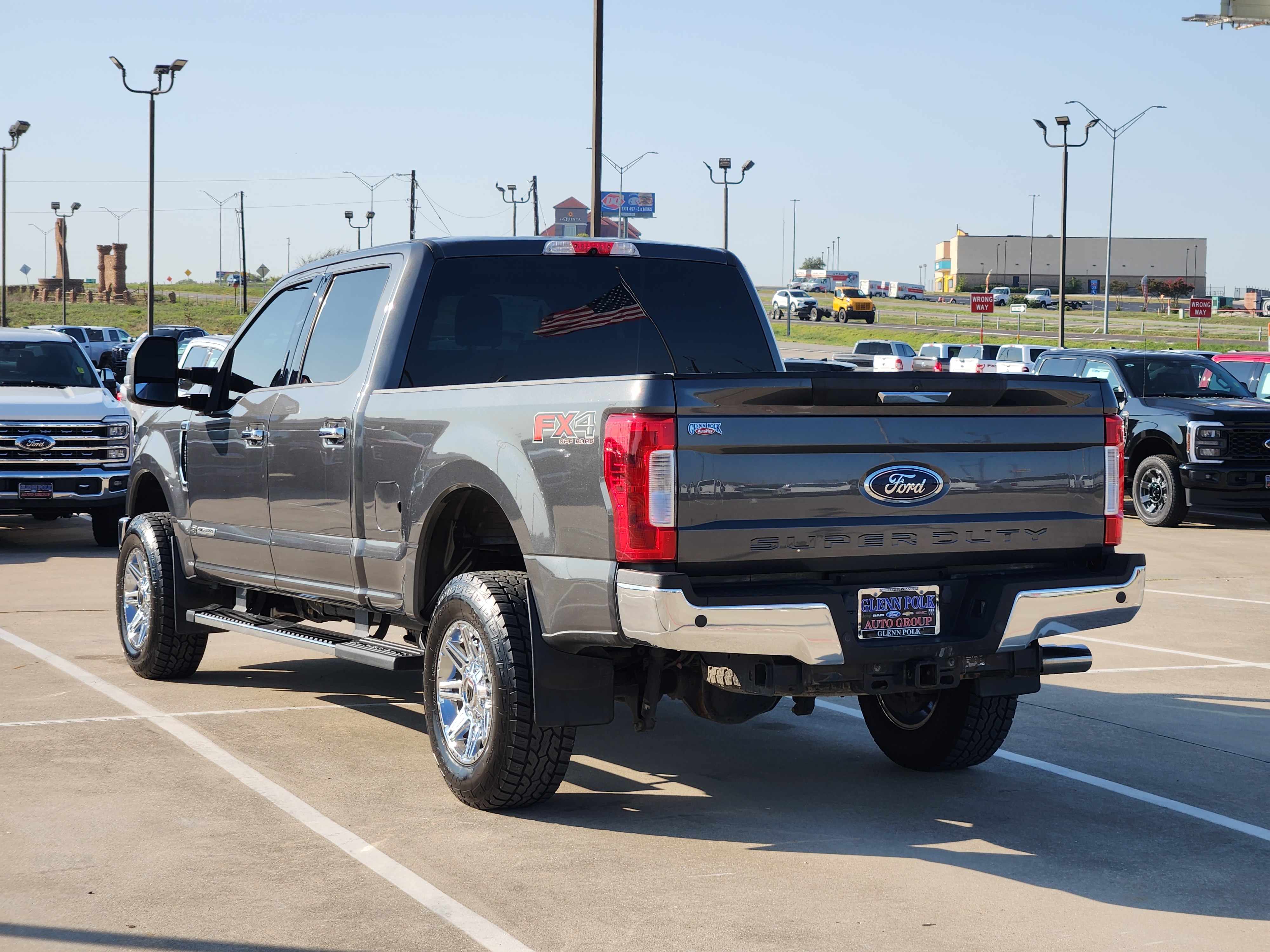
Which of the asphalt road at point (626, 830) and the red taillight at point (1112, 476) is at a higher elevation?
the red taillight at point (1112, 476)

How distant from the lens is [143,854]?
5.26 meters

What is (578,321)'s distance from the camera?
7.14m

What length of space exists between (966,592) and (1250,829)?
1491 mm

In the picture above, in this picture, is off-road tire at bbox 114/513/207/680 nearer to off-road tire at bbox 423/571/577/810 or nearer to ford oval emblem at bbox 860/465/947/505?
off-road tire at bbox 423/571/577/810

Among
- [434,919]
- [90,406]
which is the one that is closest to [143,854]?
[434,919]

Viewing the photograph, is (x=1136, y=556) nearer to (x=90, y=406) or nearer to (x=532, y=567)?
(x=532, y=567)

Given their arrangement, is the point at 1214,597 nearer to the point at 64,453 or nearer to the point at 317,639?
the point at 317,639

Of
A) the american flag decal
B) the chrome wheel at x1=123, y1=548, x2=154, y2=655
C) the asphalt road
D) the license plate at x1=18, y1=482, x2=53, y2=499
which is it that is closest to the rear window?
the american flag decal

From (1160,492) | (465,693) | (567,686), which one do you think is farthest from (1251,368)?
(567,686)

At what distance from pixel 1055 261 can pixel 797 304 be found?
6939 cm

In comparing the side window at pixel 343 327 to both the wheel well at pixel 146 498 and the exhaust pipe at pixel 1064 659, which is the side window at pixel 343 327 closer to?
the wheel well at pixel 146 498

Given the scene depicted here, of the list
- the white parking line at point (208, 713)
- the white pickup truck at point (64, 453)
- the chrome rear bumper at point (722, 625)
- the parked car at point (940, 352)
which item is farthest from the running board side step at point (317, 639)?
the parked car at point (940, 352)

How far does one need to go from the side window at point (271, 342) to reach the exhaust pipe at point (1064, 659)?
4.01 metres

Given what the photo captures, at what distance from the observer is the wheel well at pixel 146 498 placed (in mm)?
9078
